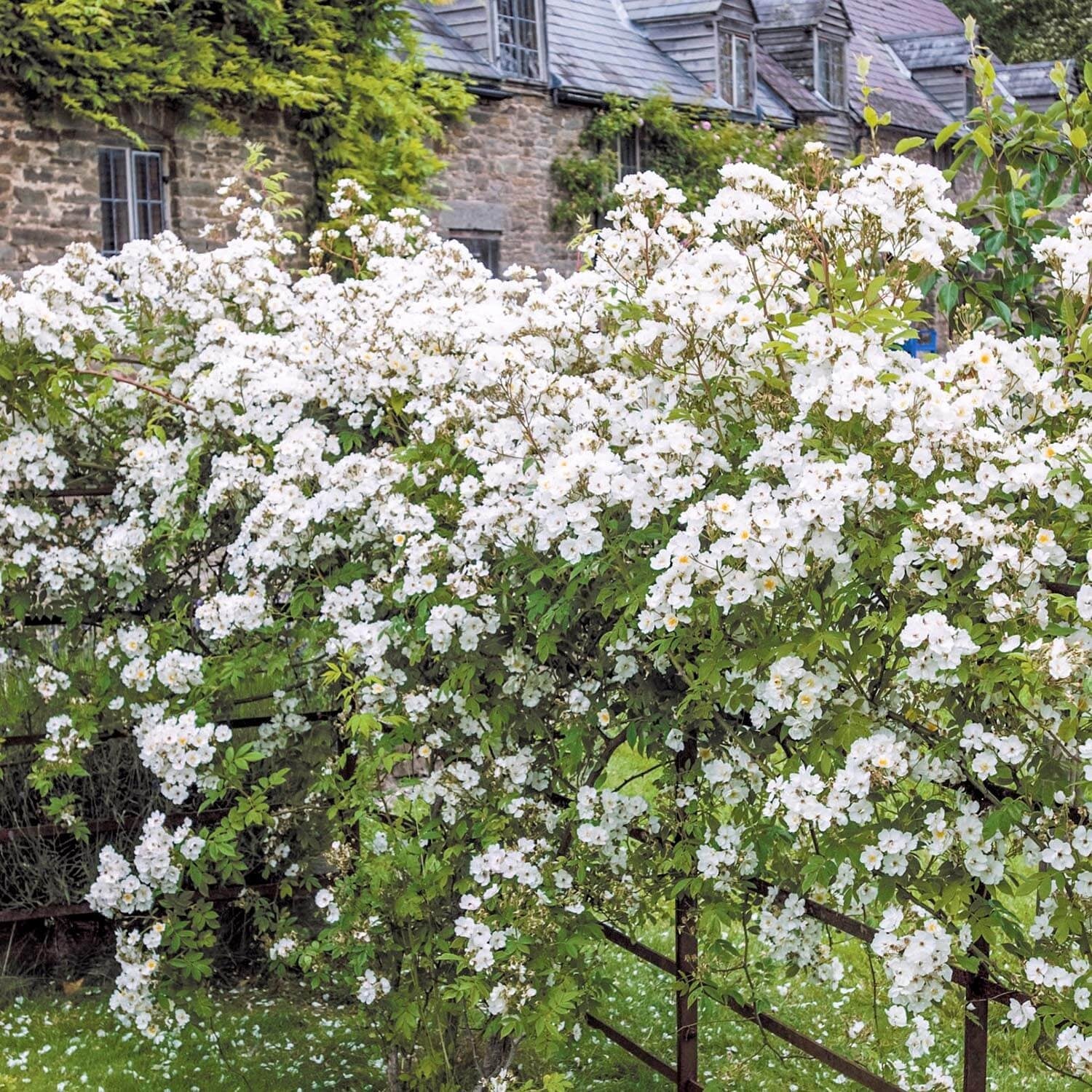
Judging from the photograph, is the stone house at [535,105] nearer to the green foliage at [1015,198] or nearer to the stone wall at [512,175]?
the stone wall at [512,175]

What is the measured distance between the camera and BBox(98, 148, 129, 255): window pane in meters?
12.4

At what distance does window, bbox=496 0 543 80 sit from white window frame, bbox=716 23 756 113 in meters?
3.45

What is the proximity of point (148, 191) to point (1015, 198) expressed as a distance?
9703 millimetres

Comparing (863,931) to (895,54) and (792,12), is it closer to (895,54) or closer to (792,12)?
(792,12)

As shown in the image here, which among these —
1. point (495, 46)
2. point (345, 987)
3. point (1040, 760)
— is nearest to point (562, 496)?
point (1040, 760)

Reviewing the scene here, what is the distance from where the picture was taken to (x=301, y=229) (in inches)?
532

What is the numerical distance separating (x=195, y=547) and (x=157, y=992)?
133 cm

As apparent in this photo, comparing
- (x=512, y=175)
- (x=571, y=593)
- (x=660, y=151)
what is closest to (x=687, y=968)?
(x=571, y=593)

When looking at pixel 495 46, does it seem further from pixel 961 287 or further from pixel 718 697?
pixel 718 697

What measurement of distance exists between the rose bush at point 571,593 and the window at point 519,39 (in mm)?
12272

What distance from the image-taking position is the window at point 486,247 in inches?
652

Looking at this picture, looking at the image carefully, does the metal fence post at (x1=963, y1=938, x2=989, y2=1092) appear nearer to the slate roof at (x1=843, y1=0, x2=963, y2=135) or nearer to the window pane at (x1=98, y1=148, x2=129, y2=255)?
the window pane at (x1=98, y1=148, x2=129, y2=255)

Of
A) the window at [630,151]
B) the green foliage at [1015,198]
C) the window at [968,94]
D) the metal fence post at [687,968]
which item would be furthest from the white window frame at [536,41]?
the metal fence post at [687,968]

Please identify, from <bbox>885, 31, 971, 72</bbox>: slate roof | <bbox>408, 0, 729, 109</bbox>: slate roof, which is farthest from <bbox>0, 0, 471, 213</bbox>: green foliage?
<bbox>885, 31, 971, 72</bbox>: slate roof
